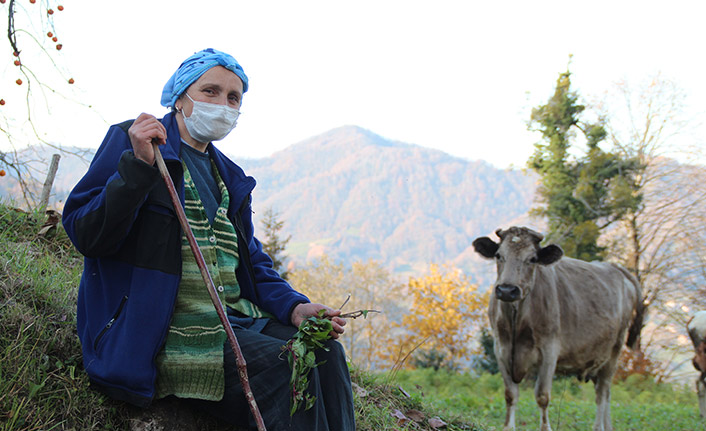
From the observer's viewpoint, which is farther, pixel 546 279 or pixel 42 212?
pixel 546 279

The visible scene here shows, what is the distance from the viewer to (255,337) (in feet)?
8.97

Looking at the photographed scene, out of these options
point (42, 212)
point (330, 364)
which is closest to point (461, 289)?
point (42, 212)

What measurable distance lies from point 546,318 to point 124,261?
5.53 m

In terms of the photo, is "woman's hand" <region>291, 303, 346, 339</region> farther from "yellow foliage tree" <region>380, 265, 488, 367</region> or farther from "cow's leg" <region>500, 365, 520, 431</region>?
"yellow foliage tree" <region>380, 265, 488, 367</region>

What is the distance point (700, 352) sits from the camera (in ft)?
38.2

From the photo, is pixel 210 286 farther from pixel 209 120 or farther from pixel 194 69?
pixel 194 69

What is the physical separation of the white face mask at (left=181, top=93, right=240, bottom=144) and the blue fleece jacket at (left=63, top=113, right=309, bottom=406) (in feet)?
0.86

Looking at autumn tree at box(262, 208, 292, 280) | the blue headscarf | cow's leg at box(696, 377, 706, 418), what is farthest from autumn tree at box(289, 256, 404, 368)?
the blue headscarf

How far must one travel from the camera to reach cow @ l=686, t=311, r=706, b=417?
36.8ft

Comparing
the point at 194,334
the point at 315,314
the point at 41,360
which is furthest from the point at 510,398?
the point at 41,360

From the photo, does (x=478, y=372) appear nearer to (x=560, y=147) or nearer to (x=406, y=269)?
→ (x=560, y=147)

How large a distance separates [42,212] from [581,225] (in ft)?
69.6

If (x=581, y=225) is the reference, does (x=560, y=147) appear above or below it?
above

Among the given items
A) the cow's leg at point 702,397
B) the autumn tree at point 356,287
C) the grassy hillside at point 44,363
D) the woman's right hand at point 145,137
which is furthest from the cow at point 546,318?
the autumn tree at point 356,287
